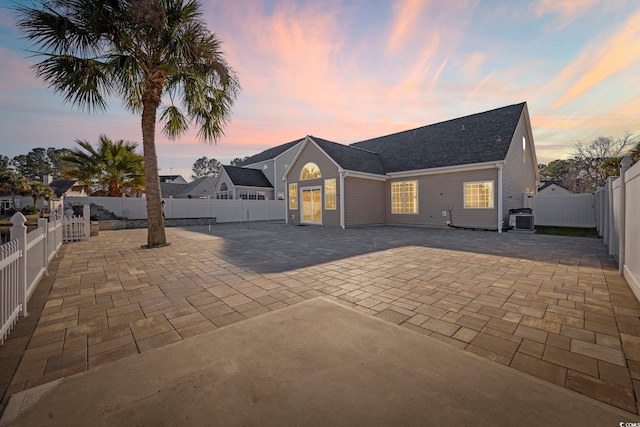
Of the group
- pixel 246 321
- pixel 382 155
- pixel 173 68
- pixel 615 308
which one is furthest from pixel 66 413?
pixel 382 155

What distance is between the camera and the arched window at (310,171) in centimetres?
1530

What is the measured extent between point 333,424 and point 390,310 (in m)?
1.92

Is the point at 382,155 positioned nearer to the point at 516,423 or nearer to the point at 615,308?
the point at 615,308

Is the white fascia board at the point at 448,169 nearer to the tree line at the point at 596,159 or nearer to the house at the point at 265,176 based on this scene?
the house at the point at 265,176

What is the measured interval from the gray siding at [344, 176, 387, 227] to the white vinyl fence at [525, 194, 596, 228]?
25.4 feet

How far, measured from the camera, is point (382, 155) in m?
18.0

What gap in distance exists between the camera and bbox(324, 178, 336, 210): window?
14.4 meters

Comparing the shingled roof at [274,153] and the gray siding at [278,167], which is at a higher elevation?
the shingled roof at [274,153]

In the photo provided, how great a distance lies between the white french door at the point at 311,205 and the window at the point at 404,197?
4406 mm

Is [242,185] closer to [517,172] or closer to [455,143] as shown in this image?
[455,143]

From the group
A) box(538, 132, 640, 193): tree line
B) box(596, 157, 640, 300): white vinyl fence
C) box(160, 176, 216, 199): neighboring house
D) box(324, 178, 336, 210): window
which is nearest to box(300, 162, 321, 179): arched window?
box(324, 178, 336, 210): window

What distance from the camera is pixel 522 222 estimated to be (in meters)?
11.8

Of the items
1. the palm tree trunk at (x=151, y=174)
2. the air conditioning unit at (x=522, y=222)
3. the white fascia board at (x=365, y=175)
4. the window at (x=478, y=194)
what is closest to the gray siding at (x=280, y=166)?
the white fascia board at (x=365, y=175)

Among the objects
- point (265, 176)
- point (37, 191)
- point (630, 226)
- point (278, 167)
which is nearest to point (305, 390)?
point (630, 226)
